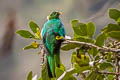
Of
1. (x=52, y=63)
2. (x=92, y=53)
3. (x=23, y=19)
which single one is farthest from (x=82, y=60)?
(x=23, y=19)

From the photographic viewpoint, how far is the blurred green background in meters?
2.68

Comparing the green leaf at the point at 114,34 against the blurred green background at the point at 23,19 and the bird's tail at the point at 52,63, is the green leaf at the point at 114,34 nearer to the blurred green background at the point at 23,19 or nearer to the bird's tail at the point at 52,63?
the bird's tail at the point at 52,63

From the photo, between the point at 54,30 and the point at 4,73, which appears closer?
the point at 54,30

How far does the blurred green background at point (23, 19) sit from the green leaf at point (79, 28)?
4.40ft

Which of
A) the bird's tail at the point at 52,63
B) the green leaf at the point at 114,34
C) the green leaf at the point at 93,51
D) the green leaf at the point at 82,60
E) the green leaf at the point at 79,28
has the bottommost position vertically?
the bird's tail at the point at 52,63

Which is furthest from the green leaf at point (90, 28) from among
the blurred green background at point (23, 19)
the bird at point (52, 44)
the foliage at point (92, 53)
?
the blurred green background at point (23, 19)

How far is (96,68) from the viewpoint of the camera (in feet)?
3.61

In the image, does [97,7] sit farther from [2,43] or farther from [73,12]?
[2,43]

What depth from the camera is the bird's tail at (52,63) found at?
49.7 inches

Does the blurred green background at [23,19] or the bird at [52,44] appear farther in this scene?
the blurred green background at [23,19]

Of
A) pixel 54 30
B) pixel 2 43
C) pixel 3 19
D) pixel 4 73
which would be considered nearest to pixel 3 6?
pixel 3 19

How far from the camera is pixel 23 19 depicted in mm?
2875

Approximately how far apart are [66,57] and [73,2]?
2.25 ft

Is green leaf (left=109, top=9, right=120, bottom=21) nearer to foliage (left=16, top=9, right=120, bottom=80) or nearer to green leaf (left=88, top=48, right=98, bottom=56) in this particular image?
foliage (left=16, top=9, right=120, bottom=80)
